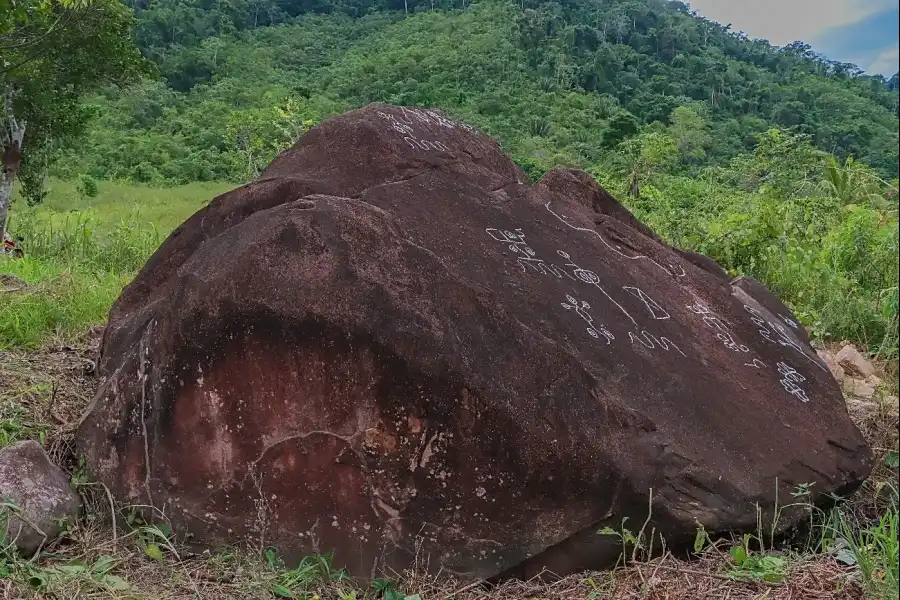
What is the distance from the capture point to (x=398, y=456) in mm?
2281

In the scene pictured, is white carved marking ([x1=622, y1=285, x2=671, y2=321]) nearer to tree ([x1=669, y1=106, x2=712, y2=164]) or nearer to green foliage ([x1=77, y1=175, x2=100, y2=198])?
green foliage ([x1=77, y1=175, x2=100, y2=198])

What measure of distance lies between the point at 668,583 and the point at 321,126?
8.32ft

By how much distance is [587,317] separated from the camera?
2807mm

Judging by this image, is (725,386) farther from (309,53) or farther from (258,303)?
(309,53)

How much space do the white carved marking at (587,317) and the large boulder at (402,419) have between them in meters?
0.01

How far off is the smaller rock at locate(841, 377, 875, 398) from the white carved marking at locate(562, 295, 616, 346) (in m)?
1.92

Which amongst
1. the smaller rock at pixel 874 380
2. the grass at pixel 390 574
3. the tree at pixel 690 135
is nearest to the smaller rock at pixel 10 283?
the grass at pixel 390 574

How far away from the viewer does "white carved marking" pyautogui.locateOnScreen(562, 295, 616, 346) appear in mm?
2740

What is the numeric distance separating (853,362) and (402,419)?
3137 mm

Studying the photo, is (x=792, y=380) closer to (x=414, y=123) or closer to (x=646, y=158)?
(x=414, y=123)

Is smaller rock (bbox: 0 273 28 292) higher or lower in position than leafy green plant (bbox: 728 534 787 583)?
higher

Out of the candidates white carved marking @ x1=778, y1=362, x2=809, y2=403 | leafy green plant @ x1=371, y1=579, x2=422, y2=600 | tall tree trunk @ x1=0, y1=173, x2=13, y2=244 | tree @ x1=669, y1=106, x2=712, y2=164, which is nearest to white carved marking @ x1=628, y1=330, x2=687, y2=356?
white carved marking @ x1=778, y1=362, x2=809, y2=403

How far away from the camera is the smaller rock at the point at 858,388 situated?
3.89m

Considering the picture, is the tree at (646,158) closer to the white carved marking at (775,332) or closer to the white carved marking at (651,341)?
the white carved marking at (775,332)
